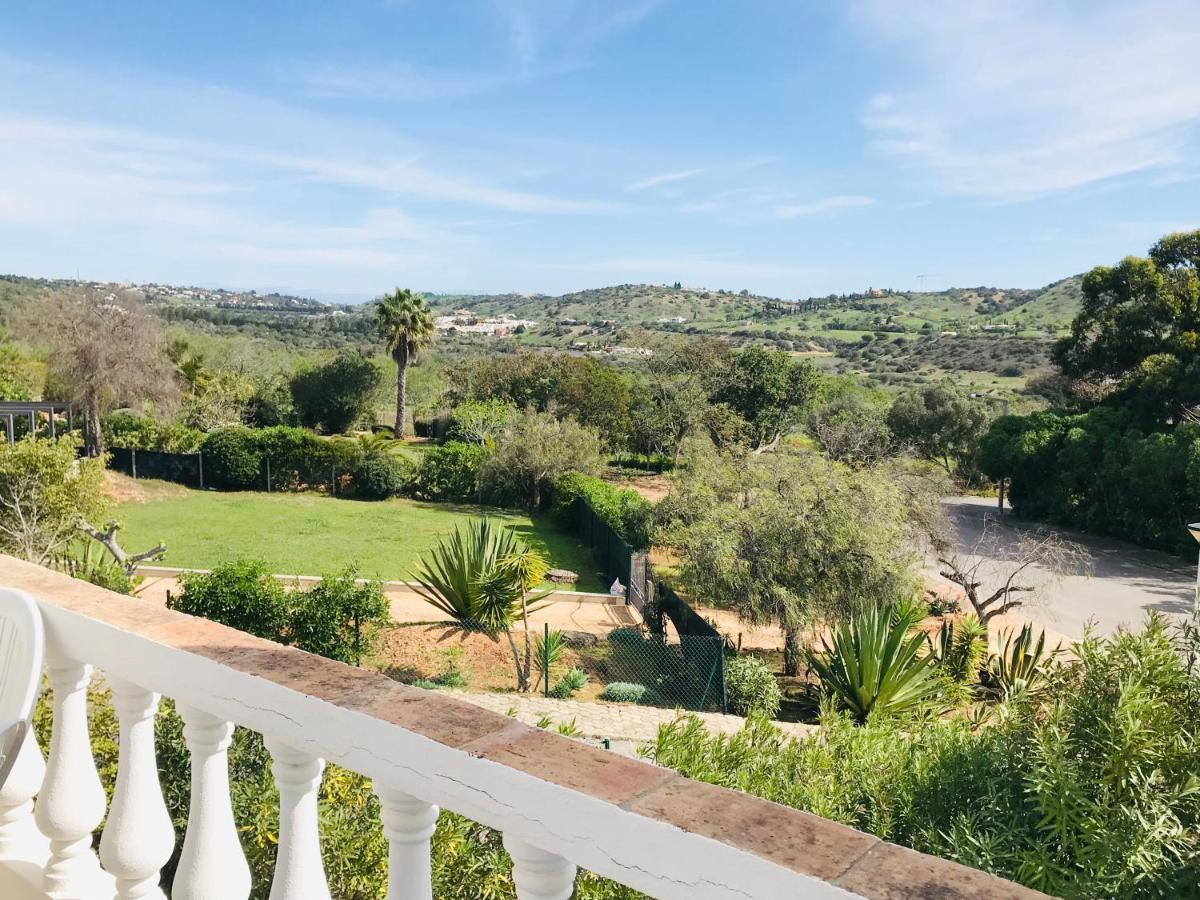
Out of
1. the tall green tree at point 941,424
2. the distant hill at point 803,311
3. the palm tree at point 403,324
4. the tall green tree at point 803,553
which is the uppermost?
the distant hill at point 803,311

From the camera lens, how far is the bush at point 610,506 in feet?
61.9

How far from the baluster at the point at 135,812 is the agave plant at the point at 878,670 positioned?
9325 millimetres

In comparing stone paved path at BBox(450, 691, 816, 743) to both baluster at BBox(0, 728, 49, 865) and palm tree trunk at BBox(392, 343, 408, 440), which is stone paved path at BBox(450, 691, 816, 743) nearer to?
baluster at BBox(0, 728, 49, 865)

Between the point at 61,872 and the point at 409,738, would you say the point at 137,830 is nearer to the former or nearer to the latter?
the point at 61,872

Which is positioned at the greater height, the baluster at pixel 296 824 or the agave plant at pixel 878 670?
the baluster at pixel 296 824

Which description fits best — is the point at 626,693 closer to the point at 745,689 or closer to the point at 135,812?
the point at 745,689

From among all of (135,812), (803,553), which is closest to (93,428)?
(803,553)

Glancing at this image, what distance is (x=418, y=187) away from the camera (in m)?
39.0

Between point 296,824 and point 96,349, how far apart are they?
2723 cm

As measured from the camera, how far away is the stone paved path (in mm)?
10055

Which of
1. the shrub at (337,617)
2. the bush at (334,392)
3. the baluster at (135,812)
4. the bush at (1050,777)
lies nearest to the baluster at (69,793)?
the baluster at (135,812)

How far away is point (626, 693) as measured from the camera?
11.5m

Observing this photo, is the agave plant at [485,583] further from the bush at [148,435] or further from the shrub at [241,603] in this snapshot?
the bush at [148,435]

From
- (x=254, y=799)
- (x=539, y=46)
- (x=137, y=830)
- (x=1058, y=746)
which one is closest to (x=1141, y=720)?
(x=1058, y=746)
